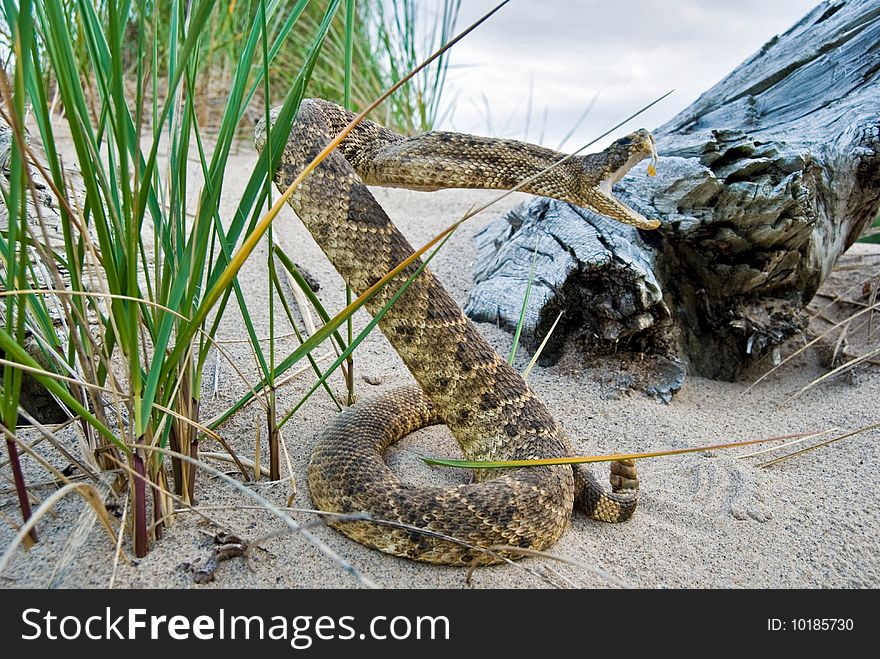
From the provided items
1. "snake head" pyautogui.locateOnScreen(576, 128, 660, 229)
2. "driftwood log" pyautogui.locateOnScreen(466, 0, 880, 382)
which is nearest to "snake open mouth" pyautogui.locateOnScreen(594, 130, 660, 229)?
"snake head" pyautogui.locateOnScreen(576, 128, 660, 229)

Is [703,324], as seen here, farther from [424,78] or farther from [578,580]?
[424,78]

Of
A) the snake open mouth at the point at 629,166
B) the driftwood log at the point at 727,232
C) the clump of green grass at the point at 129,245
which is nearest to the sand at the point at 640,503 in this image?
the clump of green grass at the point at 129,245

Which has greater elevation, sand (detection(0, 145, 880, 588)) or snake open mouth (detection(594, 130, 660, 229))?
snake open mouth (detection(594, 130, 660, 229))

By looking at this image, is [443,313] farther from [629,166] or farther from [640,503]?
[640,503]

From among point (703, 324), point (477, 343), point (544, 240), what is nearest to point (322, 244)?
point (477, 343)

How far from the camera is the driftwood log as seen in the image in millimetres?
4039

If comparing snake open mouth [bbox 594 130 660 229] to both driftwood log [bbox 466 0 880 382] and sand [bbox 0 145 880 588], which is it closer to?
driftwood log [bbox 466 0 880 382]

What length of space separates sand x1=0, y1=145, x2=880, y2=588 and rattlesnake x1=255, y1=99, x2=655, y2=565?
0.16 m

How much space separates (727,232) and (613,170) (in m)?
1.52

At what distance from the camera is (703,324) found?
4629 millimetres

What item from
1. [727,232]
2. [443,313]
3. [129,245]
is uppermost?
[129,245]

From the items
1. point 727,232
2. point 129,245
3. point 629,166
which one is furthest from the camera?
point 727,232

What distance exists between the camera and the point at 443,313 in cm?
296

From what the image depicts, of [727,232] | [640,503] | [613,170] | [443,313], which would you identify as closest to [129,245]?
[443,313]
